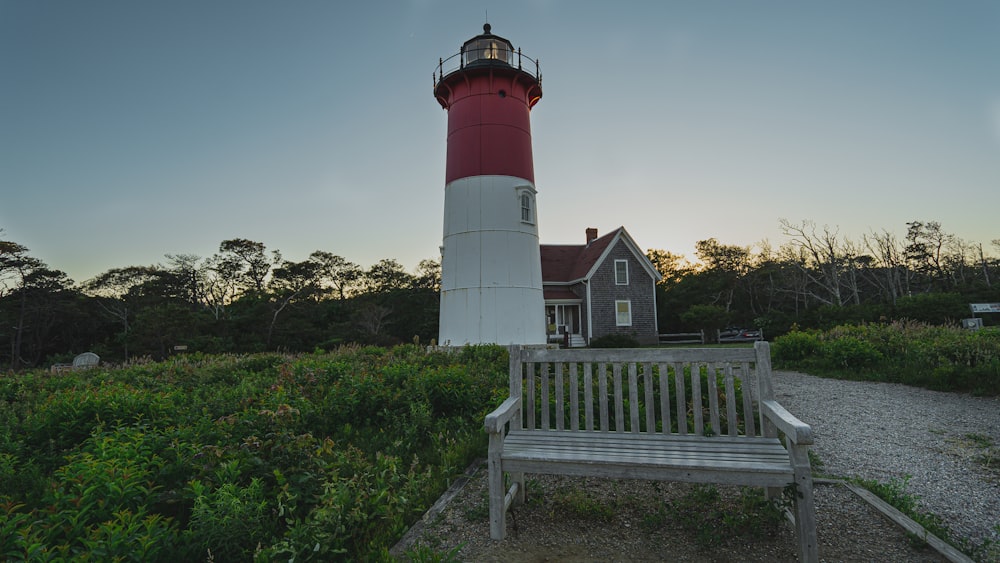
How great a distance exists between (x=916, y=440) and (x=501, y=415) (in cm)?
530

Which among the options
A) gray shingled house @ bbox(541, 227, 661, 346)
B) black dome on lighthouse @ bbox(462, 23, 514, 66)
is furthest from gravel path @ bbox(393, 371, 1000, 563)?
gray shingled house @ bbox(541, 227, 661, 346)

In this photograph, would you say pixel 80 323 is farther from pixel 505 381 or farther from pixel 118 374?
pixel 505 381

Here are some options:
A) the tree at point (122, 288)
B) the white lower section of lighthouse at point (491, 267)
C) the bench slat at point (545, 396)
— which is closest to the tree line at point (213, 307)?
the tree at point (122, 288)

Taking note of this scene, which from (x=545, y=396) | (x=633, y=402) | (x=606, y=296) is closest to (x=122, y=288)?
(x=606, y=296)

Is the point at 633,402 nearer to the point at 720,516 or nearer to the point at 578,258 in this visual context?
the point at 720,516

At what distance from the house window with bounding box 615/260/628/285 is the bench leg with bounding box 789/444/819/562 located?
75.5ft

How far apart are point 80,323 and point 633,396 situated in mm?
39419

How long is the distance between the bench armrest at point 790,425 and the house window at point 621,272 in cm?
2248

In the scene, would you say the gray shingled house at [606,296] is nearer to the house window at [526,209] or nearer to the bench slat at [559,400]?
the house window at [526,209]

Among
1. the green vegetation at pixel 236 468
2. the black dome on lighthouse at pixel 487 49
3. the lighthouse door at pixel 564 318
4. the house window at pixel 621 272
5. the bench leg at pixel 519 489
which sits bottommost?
the bench leg at pixel 519 489

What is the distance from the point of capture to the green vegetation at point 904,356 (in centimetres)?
792

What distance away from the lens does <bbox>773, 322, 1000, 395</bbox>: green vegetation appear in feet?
26.0

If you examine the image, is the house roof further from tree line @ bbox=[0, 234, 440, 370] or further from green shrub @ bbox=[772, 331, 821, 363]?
green shrub @ bbox=[772, 331, 821, 363]

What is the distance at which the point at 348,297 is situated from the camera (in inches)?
1534
